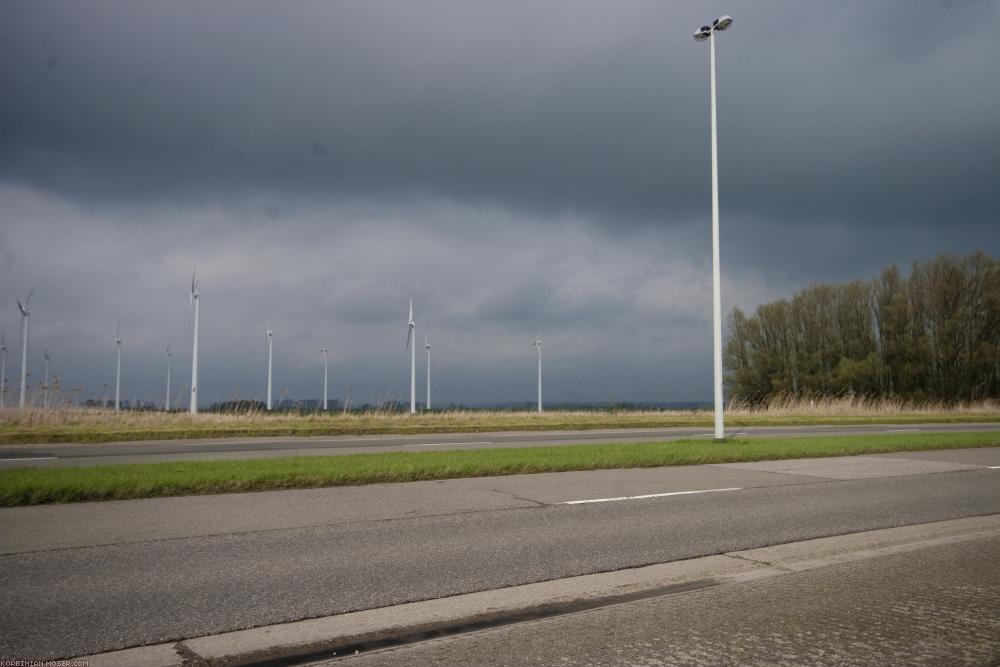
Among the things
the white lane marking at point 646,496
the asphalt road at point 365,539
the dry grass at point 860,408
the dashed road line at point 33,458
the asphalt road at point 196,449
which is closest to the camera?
the asphalt road at point 365,539

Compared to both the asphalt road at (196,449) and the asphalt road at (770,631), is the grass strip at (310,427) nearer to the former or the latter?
the asphalt road at (196,449)

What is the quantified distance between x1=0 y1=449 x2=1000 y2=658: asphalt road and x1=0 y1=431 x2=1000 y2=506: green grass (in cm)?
65

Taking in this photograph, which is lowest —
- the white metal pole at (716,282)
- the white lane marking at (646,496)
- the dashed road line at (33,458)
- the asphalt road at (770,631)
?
the asphalt road at (770,631)

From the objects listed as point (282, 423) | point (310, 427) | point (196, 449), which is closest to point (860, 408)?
point (310, 427)

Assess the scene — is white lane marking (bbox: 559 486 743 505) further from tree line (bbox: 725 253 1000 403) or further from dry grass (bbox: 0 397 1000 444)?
tree line (bbox: 725 253 1000 403)

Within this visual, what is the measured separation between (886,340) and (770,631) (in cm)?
5426

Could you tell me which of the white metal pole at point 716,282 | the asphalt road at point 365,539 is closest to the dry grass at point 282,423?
the white metal pole at point 716,282

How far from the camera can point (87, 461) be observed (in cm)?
1524

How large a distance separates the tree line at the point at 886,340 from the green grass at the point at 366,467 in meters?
36.4

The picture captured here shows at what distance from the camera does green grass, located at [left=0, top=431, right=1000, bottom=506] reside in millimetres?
10172

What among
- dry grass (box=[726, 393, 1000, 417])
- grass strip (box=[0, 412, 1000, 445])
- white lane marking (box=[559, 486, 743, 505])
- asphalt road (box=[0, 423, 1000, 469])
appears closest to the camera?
white lane marking (box=[559, 486, 743, 505])

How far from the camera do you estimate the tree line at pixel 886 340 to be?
4988 cm

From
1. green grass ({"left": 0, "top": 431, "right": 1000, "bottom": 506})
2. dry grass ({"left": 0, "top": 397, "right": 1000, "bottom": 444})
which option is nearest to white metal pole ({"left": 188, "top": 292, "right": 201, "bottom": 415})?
dry grass ({"left": 0, "top": 397, "right": 1000, "bottom": 444})

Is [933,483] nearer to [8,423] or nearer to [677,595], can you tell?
[677,595]
